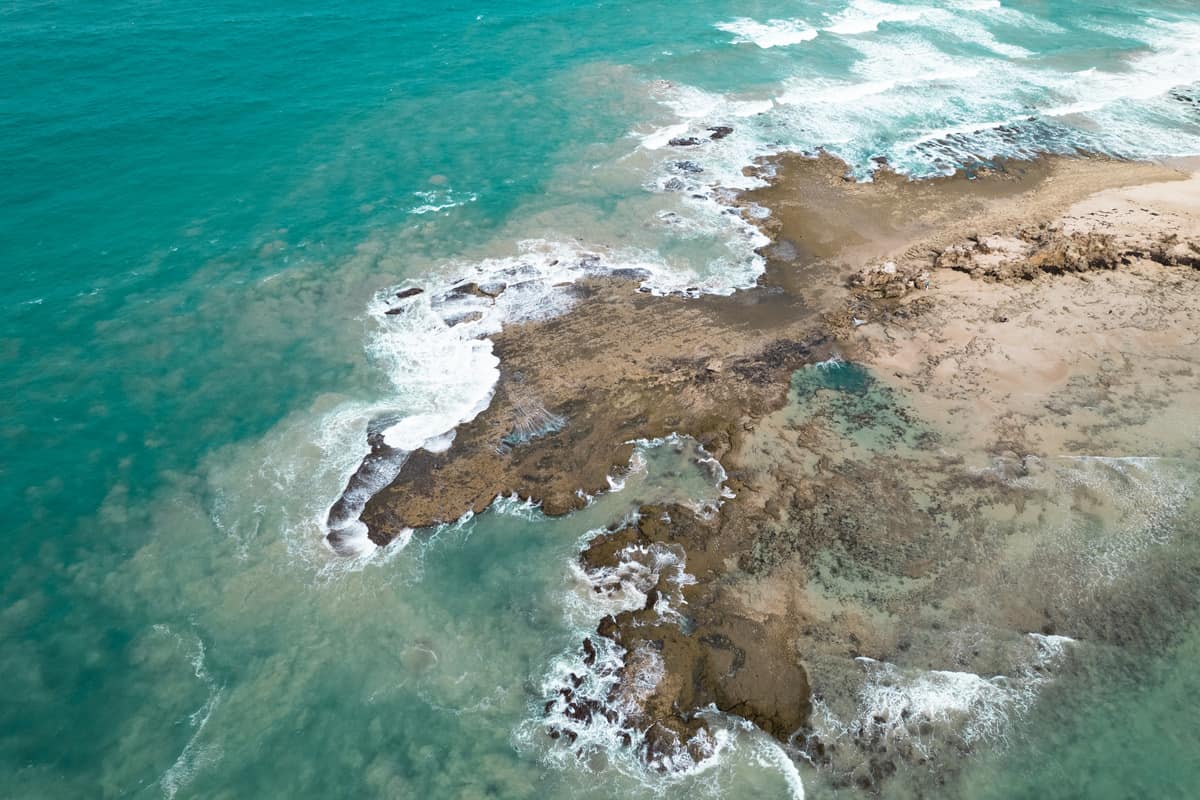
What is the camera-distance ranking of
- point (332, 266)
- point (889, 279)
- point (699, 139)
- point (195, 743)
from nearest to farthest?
point (195, 743)
point (889, 279)
point (332, 266)
point (699, 139)

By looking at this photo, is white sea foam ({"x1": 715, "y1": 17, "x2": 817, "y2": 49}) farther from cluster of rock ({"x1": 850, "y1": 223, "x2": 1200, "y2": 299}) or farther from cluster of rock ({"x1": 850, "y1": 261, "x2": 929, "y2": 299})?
cluster of rock ({"x1": 850, "y1": 261, "x2": 929, "y2": 299})

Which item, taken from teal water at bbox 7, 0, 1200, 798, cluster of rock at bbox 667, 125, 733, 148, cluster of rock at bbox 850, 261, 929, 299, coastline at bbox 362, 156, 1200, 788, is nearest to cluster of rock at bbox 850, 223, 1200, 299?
cluster of rock at bbox 850, 261, 929, 299

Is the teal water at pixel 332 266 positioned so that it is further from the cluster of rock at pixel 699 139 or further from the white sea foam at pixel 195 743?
the cluster of rock at pixel 699 139

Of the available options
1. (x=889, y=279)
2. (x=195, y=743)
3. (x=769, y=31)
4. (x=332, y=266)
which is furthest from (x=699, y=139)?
(x=195, y=743)

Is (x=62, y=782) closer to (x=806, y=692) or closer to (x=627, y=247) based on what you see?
(x=806, y=692)

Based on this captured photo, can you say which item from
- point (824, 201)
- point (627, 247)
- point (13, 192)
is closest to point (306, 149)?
point (13, 192)

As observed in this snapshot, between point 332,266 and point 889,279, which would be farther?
point 332,266

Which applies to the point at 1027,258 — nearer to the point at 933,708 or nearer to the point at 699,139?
the point at 699,139

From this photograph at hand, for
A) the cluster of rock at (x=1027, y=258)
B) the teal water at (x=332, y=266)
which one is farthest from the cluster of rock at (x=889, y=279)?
the teal water at (x=332, y=266)
